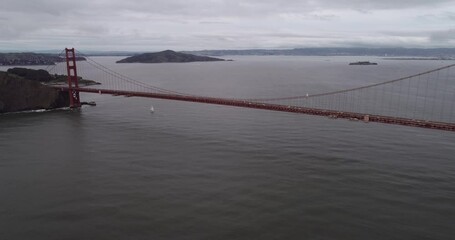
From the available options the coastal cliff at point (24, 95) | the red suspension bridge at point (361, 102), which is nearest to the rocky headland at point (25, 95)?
the coastal cliff at point (24, 95)

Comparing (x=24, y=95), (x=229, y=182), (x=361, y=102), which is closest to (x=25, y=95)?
(x=24, y=95)

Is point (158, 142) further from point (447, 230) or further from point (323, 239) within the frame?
point (447, 230)

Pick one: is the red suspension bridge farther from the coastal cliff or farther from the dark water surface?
the dark water surface

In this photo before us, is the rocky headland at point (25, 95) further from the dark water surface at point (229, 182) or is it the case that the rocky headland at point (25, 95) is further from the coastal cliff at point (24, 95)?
the dark water surface at point (229, 182)

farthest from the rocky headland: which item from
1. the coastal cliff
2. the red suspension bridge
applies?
the red suspension bridge

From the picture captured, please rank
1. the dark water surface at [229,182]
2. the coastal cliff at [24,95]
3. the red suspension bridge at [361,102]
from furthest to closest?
the coastal cliff at [24,95] → the red suspension bridge at [361,102] → the dark water surface at [229,182]

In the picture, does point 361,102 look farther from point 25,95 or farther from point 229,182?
point 25,95
